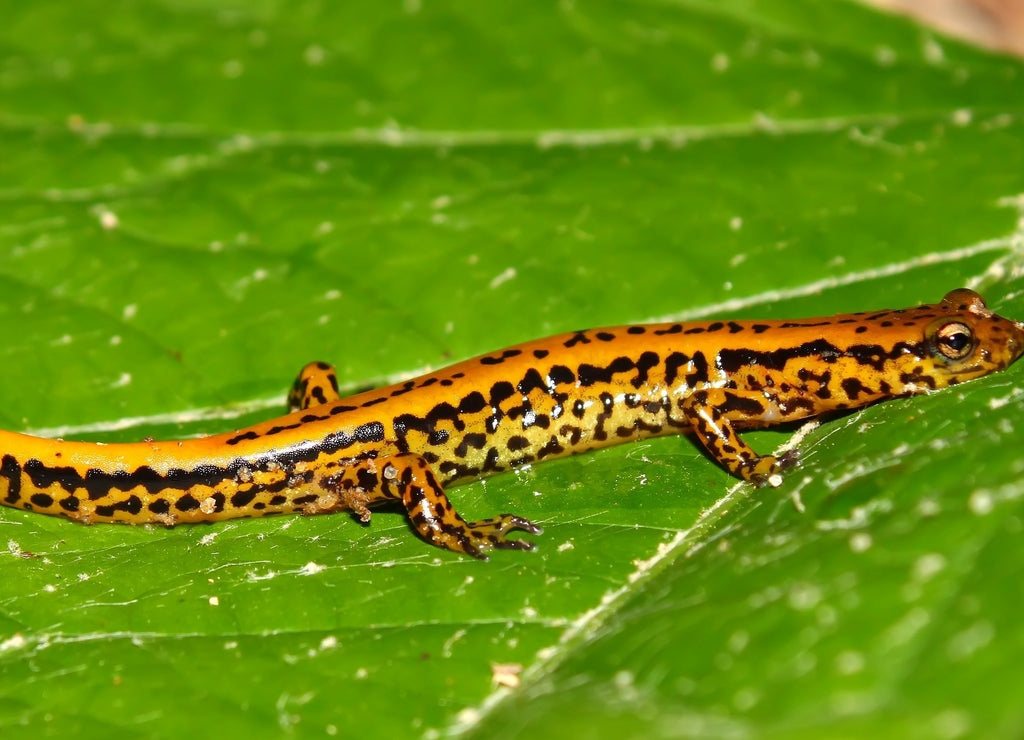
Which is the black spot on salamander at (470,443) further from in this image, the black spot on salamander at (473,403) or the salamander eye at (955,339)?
the salamander eye at (955,339)

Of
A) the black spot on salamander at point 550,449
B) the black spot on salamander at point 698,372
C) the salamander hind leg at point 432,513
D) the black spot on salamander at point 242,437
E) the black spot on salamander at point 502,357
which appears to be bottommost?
the salamander hind leg at point 432,513

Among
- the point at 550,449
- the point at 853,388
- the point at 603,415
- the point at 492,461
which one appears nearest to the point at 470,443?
the point at 492,461

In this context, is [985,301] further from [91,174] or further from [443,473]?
[91,174]

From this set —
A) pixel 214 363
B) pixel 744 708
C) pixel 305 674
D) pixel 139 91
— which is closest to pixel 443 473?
pixel 214 363

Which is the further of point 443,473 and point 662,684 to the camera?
point 443,473

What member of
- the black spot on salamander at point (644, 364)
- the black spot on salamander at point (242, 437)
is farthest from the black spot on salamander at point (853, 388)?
the black spot on salamander at point (242, 437)

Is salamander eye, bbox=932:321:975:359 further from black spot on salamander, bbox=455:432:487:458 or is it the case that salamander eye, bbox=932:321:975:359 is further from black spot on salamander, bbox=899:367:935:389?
black spot on salamander, bbox=455:432:487:458

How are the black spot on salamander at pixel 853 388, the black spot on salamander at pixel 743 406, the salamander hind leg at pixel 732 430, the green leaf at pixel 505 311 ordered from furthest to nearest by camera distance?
the black spot on salamander at pixel 743 406 → the black spot on salamander at pixel 853 388 → the salamander hind leg at pixel 732 430 → the green leaf at pixel 505 311

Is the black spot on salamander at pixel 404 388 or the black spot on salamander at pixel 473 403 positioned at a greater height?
the black spot on salamander at pixel 404 388
